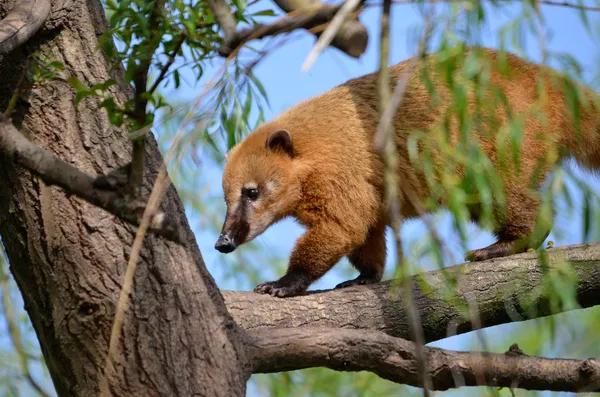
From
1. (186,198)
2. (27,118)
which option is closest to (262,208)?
(186,198)

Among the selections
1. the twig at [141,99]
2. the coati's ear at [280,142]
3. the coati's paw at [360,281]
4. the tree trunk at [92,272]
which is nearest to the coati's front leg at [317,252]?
the coati's paw at [360,281]

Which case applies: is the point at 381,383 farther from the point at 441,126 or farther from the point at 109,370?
the point at 441,126

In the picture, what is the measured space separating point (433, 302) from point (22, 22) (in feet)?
8.63

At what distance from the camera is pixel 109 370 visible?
10.8 feet

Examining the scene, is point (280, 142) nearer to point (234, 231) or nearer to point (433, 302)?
point (234, 231)

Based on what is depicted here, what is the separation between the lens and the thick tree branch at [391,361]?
366 cm

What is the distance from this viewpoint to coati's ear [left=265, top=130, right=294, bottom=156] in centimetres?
551

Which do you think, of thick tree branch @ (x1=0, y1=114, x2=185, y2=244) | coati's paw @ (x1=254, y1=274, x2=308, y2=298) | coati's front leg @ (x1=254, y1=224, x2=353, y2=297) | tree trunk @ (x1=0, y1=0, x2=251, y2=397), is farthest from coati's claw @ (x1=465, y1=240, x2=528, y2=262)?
thick tree branch @ (x1=0, y1=114, x2=185, y2=244)

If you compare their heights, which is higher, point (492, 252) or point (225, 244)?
point (225, 244)

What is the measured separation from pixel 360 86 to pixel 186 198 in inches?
68.0

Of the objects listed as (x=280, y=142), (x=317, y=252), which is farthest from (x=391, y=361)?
(x=280, y=142)

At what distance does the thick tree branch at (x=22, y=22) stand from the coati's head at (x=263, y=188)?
2165 mm

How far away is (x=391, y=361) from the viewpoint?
371cm

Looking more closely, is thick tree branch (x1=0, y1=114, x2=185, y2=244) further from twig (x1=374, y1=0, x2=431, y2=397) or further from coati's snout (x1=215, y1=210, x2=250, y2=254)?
coati's snout (x1=215, y1=210, x2=250, y2=254)
